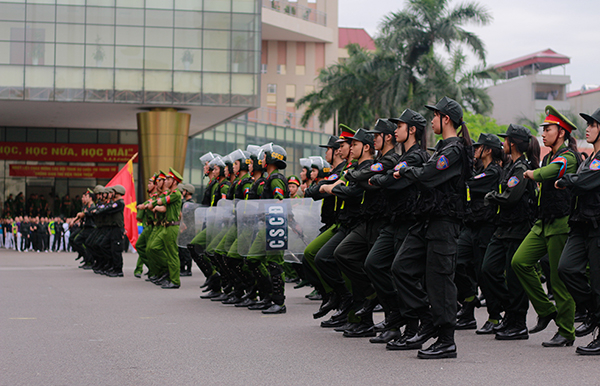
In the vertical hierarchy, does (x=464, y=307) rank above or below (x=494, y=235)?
Answer: below

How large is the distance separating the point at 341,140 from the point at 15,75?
30966 mm

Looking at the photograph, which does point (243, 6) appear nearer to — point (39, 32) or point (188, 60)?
point (188, 60)

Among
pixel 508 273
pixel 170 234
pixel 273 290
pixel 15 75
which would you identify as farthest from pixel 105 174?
pixel 508 273

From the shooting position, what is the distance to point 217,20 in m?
38.4

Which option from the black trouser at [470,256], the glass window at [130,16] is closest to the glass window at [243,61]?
the glass window at [130,16]

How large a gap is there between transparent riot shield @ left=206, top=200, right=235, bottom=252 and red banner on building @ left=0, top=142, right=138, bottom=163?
38.2m

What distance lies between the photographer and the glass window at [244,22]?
A: 3825 cm

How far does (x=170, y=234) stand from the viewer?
1521cm

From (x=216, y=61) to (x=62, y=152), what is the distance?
1551 cm

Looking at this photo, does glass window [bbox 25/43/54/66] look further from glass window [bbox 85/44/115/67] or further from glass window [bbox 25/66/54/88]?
glass window [bbox 85/44/115/67]

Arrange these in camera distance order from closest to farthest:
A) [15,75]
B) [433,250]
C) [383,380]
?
[383,380] → [433,250] → [15,75]

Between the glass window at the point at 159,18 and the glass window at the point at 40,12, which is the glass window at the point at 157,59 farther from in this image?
the glass window at the point at 40,12

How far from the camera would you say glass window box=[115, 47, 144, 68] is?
37881mm

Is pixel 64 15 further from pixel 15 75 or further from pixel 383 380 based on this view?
pixel 383 380
